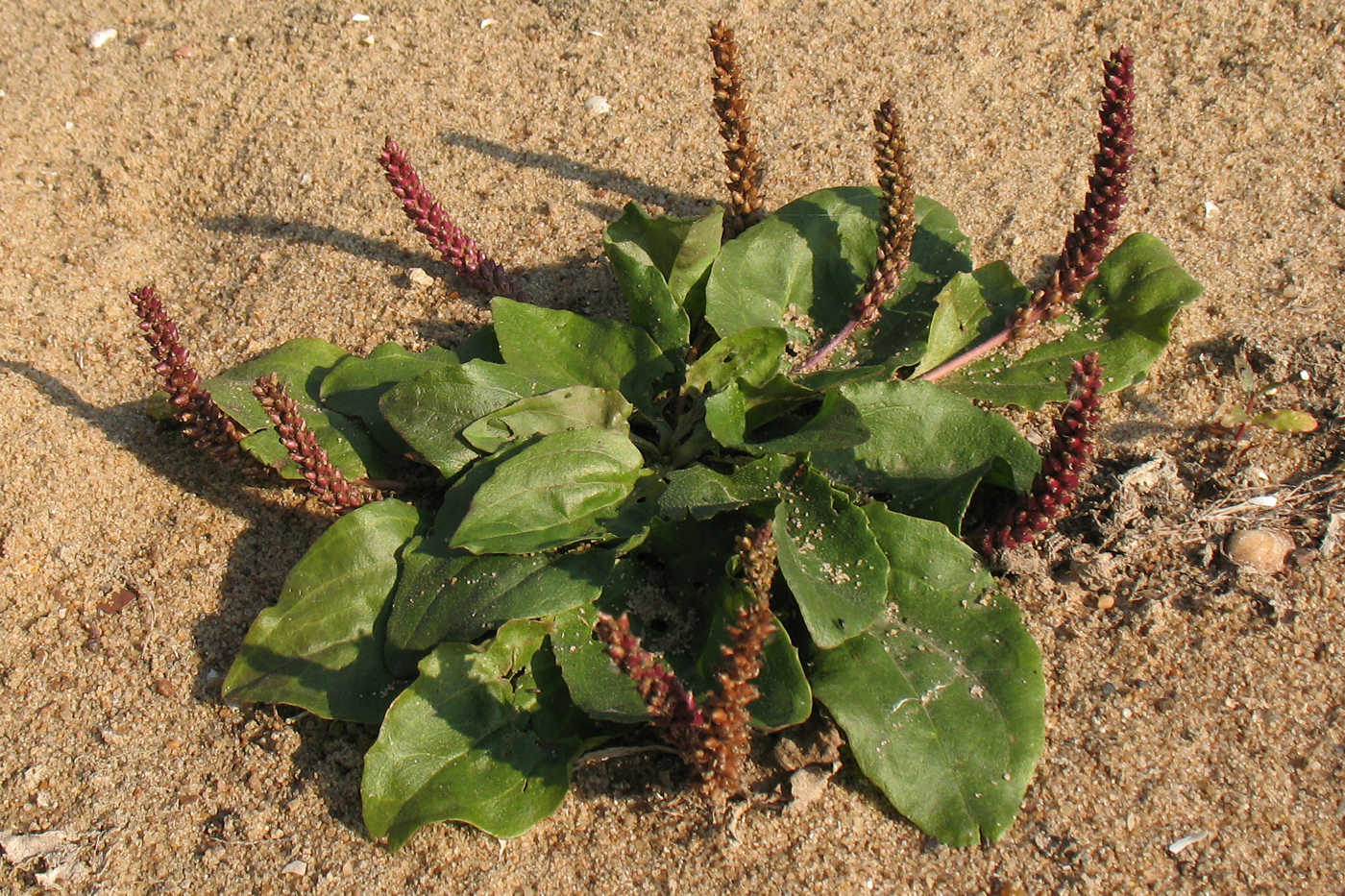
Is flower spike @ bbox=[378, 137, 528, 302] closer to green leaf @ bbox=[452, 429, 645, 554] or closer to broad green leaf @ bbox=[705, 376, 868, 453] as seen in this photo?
green leaf @ bbox=[452, 429, 645, 554]

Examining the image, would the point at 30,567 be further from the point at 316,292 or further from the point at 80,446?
the point at 316,292

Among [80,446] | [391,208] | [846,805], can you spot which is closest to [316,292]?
[391,208]

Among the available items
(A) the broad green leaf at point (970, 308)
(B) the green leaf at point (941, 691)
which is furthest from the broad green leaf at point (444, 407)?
(A) the broad green leaf at point (970, 308)

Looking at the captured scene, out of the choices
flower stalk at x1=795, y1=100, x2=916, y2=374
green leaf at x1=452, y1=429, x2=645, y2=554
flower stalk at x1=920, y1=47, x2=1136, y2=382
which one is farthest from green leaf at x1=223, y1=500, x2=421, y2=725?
flower stalk at x1=920, y1=47, x2=1136, y2=382

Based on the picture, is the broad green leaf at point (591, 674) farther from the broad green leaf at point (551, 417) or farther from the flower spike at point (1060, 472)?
the flower spike at point (1060, 472)

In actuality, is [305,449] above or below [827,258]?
below

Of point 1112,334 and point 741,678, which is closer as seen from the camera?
point 741,678

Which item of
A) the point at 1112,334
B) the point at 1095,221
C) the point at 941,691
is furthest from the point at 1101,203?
the point at 941,691

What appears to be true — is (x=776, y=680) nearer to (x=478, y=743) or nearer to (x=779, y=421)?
(x=478, y=743)

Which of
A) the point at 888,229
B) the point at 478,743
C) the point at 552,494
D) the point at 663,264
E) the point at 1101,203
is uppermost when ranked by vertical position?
the point at 1101,203
